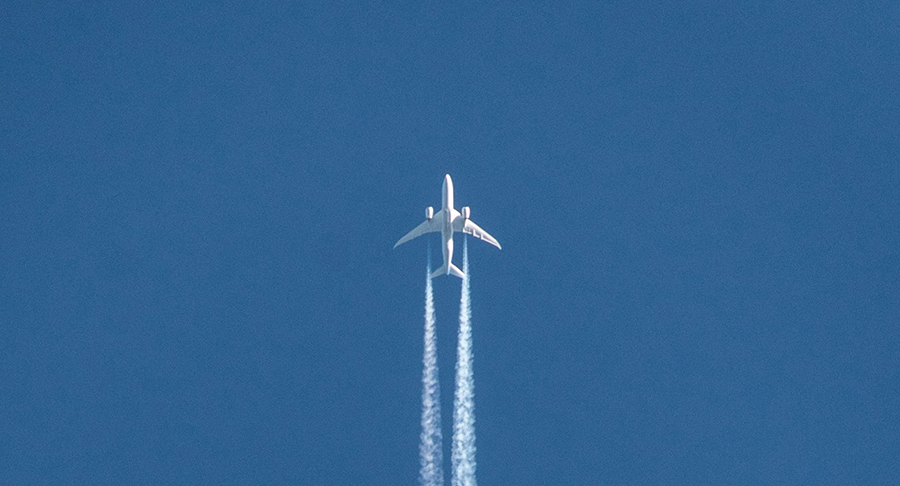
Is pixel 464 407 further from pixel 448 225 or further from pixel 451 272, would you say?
pixel 448 225

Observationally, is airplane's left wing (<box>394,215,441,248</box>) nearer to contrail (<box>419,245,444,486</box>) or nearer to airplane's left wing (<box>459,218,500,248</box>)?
contrail (<box>419,245,444,486</box>)

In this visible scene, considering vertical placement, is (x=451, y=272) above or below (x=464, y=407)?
above

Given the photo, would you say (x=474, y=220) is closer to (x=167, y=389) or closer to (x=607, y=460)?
(x=607, y=460)

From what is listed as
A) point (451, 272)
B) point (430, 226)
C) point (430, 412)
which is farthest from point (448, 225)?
point (430, 412)

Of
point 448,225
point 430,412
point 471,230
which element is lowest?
point 430,412

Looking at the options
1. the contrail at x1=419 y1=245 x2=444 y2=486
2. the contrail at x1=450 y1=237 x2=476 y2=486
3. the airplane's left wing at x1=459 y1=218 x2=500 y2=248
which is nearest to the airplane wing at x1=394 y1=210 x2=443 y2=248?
the contrail at x1=419 y1=245 x2=444 y2=486

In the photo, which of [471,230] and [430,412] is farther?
[430,412]

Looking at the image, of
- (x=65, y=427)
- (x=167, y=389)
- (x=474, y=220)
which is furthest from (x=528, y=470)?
(x=65, y=427)
